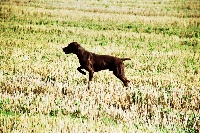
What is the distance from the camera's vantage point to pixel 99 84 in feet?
25.8

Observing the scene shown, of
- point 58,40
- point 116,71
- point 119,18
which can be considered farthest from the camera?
point 119,18

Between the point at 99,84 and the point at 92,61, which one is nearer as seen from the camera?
the point at 92,61

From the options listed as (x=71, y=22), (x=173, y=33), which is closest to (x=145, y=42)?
(x=173, y=33)

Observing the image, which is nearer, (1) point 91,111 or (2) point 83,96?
(1) point 91,111

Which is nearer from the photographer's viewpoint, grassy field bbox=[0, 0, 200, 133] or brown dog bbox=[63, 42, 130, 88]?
grassy field bbox=[0, 0, 200, 133]

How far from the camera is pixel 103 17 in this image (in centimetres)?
2419

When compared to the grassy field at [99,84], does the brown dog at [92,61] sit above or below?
above

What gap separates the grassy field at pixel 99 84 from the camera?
527 centimetres

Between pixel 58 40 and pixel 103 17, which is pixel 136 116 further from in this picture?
pixel 103 17

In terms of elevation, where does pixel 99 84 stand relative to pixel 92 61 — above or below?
below

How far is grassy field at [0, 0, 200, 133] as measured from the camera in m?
5.27

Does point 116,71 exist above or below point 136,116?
above

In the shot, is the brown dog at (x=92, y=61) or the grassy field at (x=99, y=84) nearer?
the grassy field at (x=99, y=84)

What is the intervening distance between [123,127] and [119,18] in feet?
64.9
